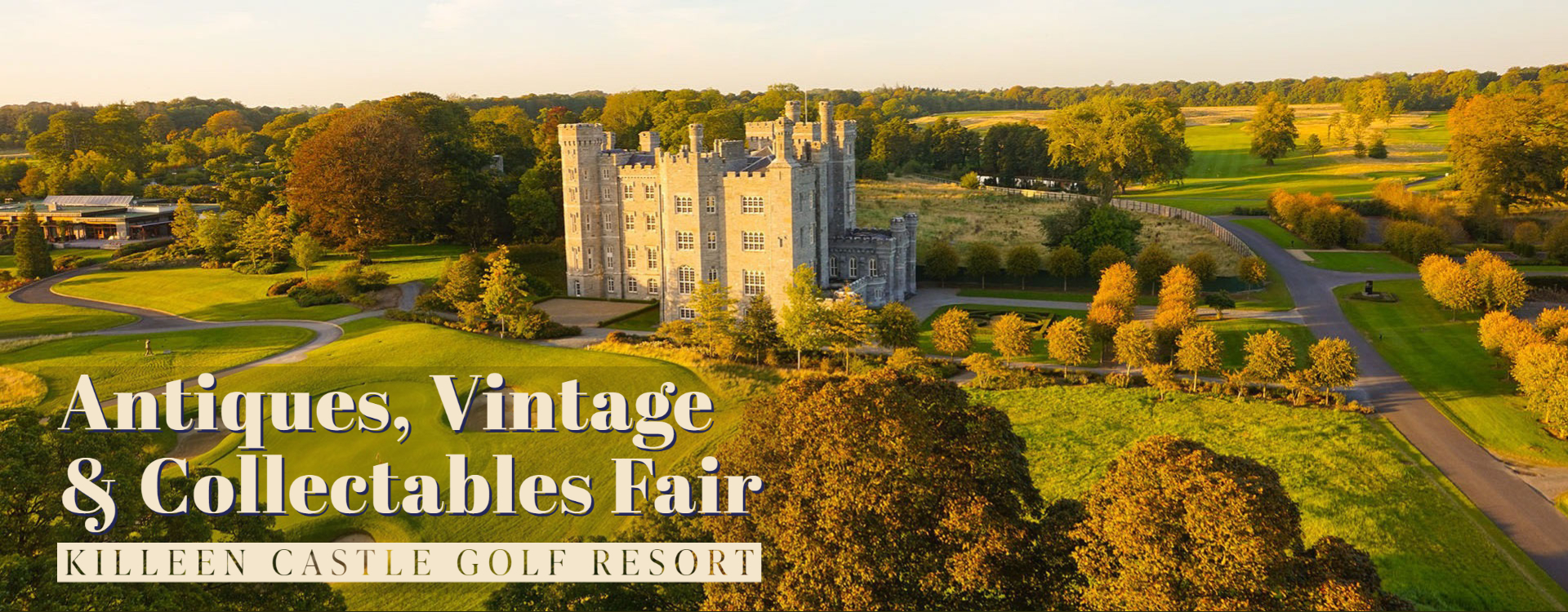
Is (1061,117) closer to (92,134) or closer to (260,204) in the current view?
(260,204)

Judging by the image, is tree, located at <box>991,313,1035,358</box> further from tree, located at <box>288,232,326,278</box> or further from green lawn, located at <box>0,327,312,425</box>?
tree, located at <box>288,232,326,278</box>

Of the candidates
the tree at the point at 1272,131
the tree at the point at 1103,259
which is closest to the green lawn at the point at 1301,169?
the tree at the point at 1272,131

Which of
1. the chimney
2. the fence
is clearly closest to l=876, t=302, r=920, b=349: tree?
the chimney


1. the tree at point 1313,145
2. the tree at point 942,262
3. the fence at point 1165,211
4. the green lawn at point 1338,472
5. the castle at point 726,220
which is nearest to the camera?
the green lawn at point 1338,472

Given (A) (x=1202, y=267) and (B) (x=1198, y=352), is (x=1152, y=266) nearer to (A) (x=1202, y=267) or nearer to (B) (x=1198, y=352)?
(A) (x=1202, y=267)

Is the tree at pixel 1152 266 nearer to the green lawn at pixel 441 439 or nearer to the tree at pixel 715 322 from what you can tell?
the tree at pixel 715 322

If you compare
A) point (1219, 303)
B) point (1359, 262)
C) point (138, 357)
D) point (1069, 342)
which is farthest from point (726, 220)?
point (1359, 262)
